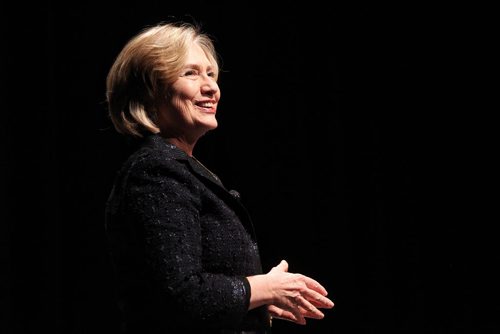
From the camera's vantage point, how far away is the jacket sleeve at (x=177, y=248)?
1116mm

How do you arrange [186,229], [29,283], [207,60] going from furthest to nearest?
[29,283]
[207,60]
[186,229]

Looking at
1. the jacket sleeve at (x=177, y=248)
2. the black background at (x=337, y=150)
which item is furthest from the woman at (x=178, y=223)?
the black background at (x=337, y=150)

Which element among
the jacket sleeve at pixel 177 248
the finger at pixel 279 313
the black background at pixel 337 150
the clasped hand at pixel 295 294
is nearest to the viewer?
the jacket sleeve at pixel 177 248

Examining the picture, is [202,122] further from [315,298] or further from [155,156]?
[315,298]

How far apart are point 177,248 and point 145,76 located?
40 centimetres

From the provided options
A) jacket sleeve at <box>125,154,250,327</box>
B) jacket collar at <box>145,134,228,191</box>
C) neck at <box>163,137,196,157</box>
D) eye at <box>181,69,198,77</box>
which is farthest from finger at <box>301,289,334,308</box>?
eye at <box>181,69,198,77</box>

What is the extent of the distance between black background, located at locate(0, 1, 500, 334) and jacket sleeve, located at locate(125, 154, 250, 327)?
1.23 metres

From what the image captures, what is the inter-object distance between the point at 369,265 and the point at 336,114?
1.83 ft

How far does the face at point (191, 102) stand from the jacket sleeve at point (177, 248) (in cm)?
19

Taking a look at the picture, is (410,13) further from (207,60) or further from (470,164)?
(207,60)

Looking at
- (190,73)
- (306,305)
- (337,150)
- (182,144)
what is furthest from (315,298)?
(337,150)

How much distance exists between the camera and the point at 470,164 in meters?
2.47

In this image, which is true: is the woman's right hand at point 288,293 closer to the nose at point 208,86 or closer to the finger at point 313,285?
the finger at point 313,285

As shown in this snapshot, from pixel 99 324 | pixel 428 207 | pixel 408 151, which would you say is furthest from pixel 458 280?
pixel 99 324
